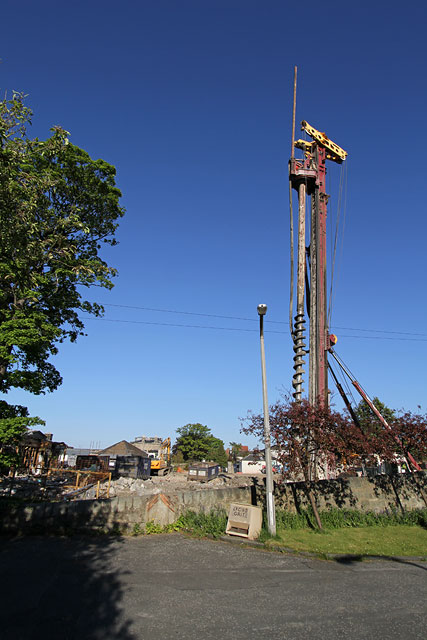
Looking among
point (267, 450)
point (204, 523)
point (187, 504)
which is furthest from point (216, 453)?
point (267, 450)

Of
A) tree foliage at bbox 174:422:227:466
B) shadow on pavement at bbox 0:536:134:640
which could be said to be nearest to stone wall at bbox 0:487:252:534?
shadow on pavement at bbox 0:536:134:640

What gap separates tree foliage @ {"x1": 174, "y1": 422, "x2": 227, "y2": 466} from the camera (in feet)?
313

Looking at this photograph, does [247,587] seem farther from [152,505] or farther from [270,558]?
[152,505]

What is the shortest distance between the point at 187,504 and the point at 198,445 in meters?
86.4

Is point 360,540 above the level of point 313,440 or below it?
below

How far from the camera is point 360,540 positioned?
11695 millimetres

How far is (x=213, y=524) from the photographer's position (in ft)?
40.1

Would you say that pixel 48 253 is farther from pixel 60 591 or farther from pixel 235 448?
pixel 235 448

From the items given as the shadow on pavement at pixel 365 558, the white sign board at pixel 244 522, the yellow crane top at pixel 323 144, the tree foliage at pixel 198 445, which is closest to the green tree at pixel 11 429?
the white sign board at pixel 244 522

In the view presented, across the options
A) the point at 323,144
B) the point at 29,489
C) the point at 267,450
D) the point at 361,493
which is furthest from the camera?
the point at 323,144

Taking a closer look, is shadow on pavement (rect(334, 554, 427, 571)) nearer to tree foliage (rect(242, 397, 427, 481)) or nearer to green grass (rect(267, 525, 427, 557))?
green grass (rect(267, 525, 427, 557))

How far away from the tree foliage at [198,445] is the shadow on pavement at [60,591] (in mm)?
88813

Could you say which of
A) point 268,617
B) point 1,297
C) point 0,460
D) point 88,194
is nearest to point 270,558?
point 268,617

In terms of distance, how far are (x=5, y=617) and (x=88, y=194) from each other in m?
17.1
